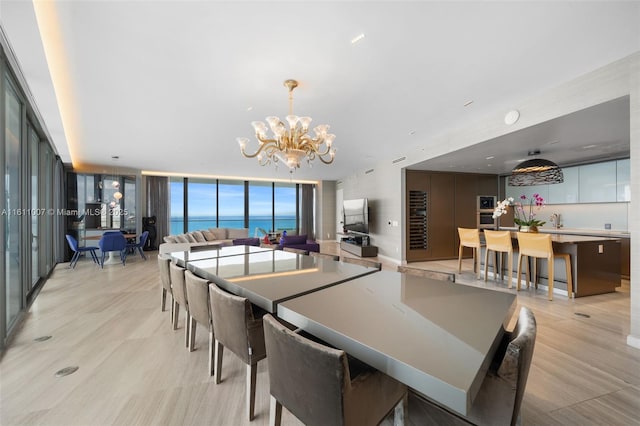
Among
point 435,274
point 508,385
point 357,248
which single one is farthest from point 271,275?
point 357,248

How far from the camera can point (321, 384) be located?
0.94m

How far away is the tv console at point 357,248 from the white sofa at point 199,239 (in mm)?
3697

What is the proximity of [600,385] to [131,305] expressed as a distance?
16.3 ft

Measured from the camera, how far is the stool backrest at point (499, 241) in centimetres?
415

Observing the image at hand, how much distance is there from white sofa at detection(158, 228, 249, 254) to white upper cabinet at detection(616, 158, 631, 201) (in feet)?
30.5

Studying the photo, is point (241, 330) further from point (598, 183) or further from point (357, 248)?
point (598, 183)

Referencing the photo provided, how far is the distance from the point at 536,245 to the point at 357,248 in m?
4.57

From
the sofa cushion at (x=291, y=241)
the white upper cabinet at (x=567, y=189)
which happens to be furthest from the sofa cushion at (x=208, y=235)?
the white upper cabinet at (x=567, y=189)

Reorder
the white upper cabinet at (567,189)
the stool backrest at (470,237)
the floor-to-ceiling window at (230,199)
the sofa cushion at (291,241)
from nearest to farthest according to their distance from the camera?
1. the stool backrest at (470,237)
2. the white upper cabinet at (567,189)
3. the sofa cushion at (291,241)
4. the floor-to-ceiling window at (230,199)

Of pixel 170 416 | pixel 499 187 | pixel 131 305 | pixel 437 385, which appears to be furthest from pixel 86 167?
pixel 499 187

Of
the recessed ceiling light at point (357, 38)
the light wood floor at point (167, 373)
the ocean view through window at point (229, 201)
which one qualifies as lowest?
the light wood floor at point (167, 373)

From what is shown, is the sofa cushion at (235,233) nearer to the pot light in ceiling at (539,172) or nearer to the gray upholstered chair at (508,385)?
the pot light in ceiling at (539,172)

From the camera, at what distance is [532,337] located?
100 cm

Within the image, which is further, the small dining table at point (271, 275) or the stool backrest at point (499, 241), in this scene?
the stool backrest at point (499, 241)
